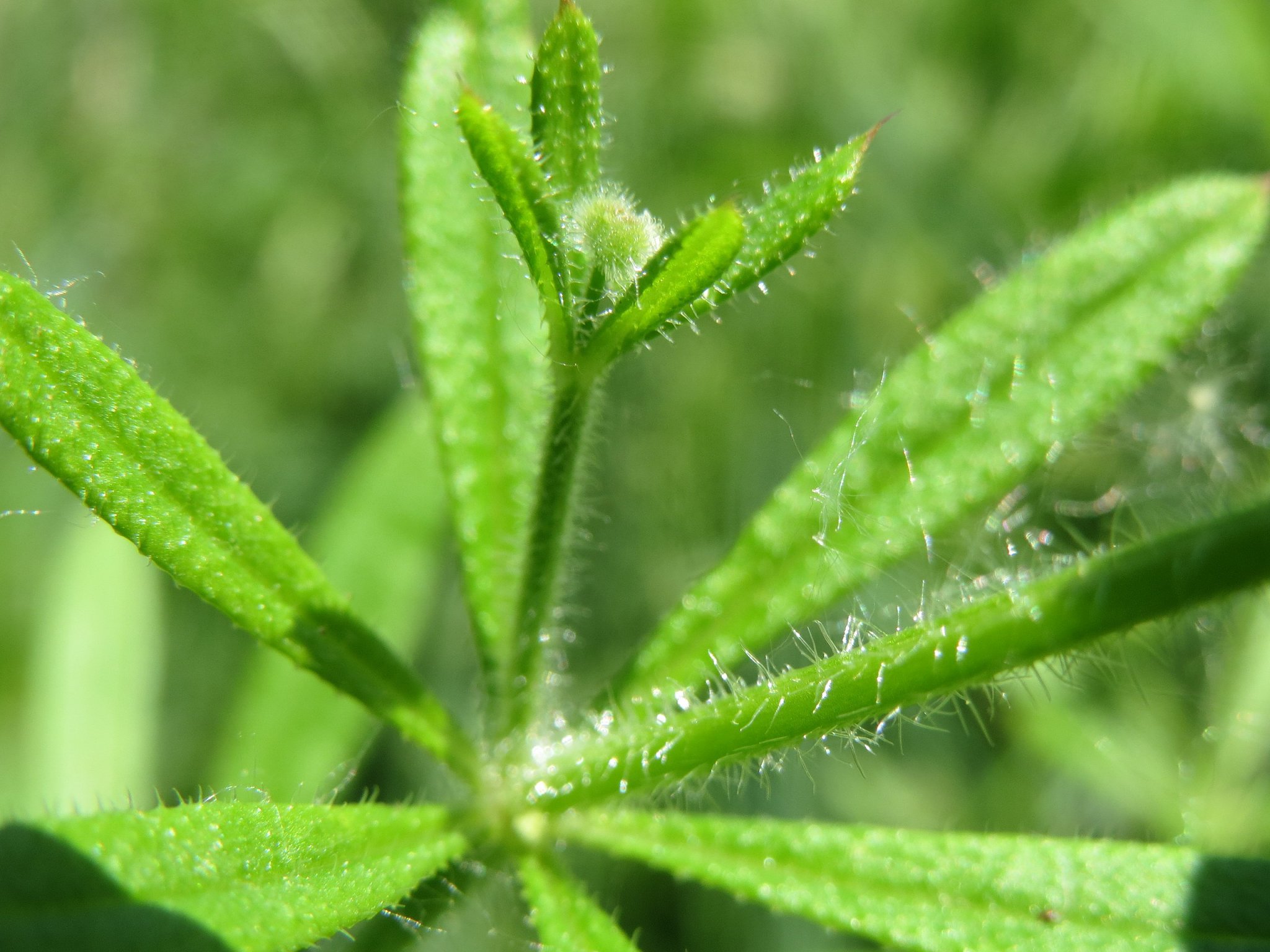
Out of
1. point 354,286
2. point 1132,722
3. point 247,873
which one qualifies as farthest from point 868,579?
point 354,286

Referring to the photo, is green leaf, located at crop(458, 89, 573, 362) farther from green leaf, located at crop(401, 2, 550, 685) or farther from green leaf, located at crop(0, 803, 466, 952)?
green leaf, located at crop(0, 803, 466, 952)

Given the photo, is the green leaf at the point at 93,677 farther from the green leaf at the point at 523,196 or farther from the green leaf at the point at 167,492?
the green leaf at the point at 523,196

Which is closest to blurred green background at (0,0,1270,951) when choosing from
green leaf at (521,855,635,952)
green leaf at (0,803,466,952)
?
green leaf at (521,855,635,952)

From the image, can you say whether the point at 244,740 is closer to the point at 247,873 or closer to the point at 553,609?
the point at 553,609

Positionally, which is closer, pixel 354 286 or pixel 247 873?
pixel 247 873

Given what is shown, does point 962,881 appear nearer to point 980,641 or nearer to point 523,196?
point 980,641

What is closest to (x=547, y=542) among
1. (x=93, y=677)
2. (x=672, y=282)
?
(x=672, y=282)
